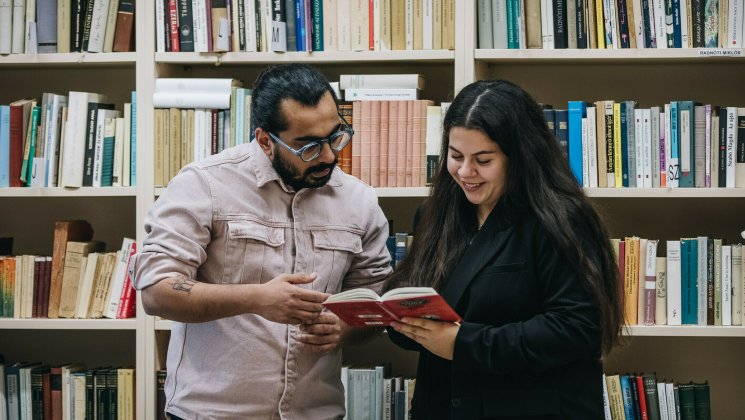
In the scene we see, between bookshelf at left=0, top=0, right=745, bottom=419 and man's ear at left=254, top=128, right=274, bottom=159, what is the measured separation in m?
0.75

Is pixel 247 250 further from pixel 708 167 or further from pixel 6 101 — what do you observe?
pixel 6 101

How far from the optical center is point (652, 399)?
2645mm

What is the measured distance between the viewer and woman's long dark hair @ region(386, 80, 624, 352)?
5.81ft

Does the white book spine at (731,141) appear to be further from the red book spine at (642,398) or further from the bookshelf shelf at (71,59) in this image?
the bookshelf shelf at (71,59)

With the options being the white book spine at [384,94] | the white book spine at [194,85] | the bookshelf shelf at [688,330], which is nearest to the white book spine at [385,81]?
the white book spine at [384,94]

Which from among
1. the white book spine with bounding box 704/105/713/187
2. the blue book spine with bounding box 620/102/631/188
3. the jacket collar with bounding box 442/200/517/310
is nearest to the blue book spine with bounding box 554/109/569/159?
the blue book spine with bounding box 620/102/631/188

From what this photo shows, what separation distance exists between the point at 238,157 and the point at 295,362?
465 millimetres

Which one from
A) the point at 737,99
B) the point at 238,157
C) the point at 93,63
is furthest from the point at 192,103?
the point at 737,99

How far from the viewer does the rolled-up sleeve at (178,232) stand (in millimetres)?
1862

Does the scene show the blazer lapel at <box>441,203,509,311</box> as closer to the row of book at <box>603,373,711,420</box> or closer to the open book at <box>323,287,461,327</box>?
the open book at <box>323,287,461,327</box>

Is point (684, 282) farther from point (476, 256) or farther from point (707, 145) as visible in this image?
point (476, 256)

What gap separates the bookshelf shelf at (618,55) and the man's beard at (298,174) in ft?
2.95

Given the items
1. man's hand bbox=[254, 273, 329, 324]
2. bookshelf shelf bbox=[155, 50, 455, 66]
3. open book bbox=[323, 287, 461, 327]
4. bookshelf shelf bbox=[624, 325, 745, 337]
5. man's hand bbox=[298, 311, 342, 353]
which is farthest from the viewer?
bookshelf shelf bbox=[155, 50, 455, 66]

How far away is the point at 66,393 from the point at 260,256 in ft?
4.06
